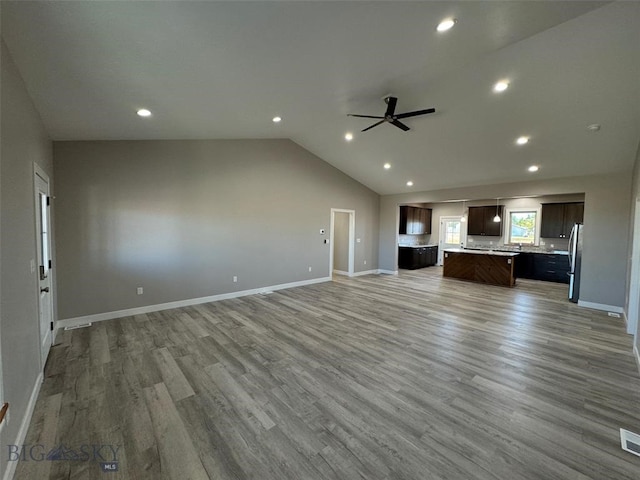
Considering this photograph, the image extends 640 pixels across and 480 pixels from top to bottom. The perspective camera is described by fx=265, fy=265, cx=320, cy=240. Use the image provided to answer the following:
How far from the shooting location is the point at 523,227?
8555 mm

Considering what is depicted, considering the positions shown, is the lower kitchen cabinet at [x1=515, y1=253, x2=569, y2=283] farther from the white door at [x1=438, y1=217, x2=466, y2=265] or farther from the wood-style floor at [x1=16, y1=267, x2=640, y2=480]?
the wood-style floor at [x1=16, y1=267, x2=640, y2=480]

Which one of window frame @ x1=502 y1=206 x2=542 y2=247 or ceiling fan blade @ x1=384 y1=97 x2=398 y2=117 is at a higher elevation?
ceiling fan blade @ x1=384 y1=97 x2=398 y2=117

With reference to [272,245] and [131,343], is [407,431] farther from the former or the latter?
[272,245]

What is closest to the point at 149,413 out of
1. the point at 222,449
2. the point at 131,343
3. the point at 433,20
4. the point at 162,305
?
the point at 222,449

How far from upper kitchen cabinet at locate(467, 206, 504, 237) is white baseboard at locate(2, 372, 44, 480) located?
10.7m

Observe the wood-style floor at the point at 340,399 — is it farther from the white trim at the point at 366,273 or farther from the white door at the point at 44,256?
the white trim at the point at 366,273

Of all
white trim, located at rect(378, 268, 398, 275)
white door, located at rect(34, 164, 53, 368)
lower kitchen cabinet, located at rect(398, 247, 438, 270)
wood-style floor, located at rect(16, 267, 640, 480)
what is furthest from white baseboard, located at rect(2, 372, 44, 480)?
lower kitchen cabinet, located at rect(398, 247, 438, 270)

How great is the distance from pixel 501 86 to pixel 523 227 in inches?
267

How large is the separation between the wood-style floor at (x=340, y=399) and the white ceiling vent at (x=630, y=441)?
0.05 meters

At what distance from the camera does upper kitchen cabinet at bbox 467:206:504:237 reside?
885 centimetres

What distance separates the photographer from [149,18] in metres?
1.85

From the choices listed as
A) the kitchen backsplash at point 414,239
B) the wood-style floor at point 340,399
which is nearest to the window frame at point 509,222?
the kitchen backsplash at point 414,239

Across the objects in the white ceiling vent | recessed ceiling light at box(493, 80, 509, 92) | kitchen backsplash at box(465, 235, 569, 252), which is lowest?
the white ceiling vent

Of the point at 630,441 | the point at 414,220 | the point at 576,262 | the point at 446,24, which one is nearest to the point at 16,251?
the point at 446,24
